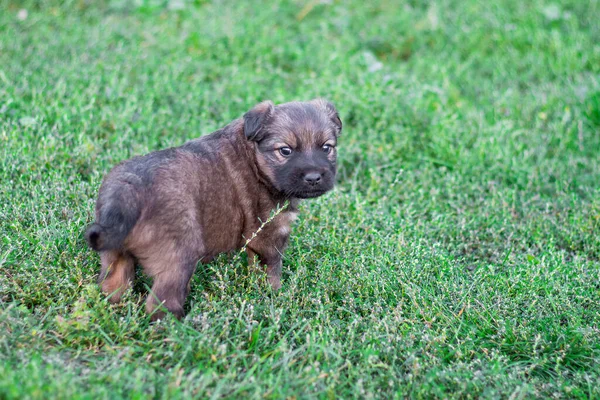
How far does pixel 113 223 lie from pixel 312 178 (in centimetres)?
134

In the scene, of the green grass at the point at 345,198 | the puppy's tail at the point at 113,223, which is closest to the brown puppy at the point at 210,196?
the puppy's tail at the point at 113,223

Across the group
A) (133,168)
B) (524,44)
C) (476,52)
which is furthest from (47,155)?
(524,44)

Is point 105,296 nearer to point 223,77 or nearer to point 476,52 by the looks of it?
point 223,77

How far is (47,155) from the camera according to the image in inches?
206

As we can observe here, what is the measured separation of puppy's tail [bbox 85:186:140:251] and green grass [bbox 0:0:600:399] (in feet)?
1.36

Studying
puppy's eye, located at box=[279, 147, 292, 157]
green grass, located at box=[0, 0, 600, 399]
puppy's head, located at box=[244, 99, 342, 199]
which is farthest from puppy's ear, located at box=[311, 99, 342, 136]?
green grass, located at box=[0, 0, 600, 399]

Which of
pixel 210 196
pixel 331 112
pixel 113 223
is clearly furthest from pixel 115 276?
pixel 331 112

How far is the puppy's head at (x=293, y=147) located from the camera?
165 inches

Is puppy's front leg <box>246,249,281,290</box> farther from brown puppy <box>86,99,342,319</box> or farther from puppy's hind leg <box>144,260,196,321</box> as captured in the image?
puppy's hind leg <box>144,260,196,321</box>

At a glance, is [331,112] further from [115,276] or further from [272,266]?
[115,276]

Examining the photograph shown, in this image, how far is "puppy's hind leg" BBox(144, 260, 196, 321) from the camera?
143 inches

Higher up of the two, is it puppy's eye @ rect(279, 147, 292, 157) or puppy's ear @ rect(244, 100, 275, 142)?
puppy's ear @ rect(244, 100, 275, 142)

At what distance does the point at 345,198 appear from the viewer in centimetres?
540

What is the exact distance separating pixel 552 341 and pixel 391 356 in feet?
3.44
